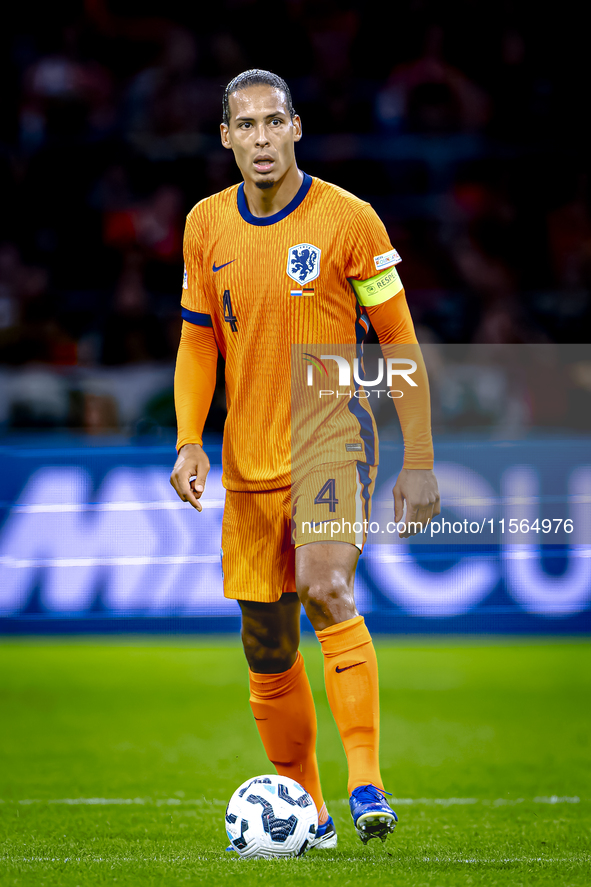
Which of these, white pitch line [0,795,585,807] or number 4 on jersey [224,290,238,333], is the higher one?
number 4 on jersey [224,290,238,333]

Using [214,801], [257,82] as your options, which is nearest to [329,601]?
[214,801]

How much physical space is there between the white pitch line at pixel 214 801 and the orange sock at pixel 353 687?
43.1 inches

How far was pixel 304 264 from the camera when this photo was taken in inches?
134

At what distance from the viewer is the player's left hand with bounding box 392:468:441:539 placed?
3382 mm

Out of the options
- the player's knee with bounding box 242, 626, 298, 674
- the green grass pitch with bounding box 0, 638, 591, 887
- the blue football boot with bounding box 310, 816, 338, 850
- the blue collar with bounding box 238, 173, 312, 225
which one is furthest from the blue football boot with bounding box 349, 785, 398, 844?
the blue collar with bounding box 238, 173, 312, 225

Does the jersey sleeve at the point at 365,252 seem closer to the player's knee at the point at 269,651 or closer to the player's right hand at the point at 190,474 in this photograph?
the player's right hand at the point at 190,474

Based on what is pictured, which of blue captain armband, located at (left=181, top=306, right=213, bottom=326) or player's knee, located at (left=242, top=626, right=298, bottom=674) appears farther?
blue captain armband, located at (left=181, top=306, right=213, bottom=326)

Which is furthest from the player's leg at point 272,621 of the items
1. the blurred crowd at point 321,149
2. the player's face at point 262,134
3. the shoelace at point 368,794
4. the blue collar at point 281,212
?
the blurred crowd at point 321,149

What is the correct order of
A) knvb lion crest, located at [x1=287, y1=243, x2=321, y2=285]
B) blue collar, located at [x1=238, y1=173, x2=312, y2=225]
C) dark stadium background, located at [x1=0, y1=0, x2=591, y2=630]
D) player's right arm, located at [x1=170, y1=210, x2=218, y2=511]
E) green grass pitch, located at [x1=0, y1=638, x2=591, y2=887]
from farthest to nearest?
dark stadium background, located at [x1=0, y1=0, x2=591, y2=630] → player's right arm, located at [x1=170, y1=210, x2=218, y2=511] → blue collar, located at [x1=238, y1=173, x2=312, y2=225] → knvb lion crest, located at [x1=287, y1=243, x2=321, y2=285] → green grass pitch, located at [x1=0, y1=638, x2=591, y2=887]

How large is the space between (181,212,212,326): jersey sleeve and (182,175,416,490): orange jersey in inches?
3.0

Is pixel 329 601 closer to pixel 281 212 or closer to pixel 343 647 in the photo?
pixel 343 647

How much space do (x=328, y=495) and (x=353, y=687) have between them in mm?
534

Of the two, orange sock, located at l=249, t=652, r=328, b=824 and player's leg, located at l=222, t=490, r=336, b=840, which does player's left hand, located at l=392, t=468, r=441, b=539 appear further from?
orange sock, located at l=249, t=652, r=328, b=824

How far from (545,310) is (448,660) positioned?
2.90 m
